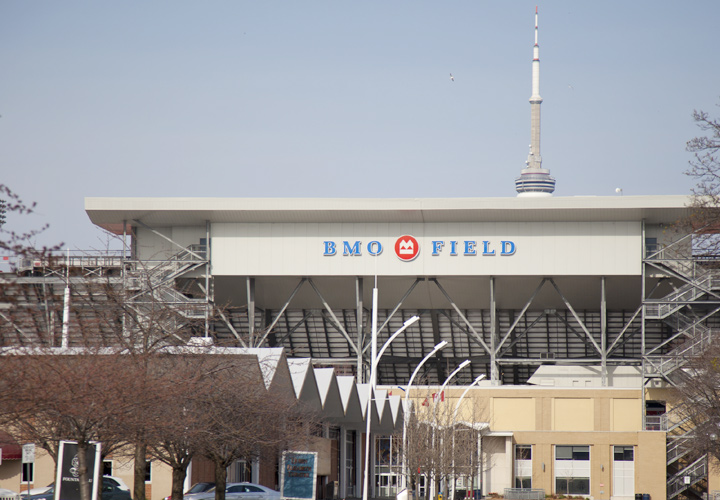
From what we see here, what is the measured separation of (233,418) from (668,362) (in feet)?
153

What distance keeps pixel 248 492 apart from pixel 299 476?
370 inches

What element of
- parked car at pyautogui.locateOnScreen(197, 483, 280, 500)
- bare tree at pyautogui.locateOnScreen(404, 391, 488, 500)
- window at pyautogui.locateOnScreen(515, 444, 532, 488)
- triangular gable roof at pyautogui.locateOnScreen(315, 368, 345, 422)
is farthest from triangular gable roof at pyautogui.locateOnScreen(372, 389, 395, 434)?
parked car at pyautogui.locateOnScreen(197, 483, 280, 500)

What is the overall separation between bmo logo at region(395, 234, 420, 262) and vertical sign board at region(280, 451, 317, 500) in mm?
39036

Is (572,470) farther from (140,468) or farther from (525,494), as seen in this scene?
(140,468)

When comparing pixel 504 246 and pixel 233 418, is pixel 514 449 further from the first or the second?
pixel 233 418

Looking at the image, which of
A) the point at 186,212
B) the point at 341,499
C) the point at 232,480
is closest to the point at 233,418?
the point at 232,480

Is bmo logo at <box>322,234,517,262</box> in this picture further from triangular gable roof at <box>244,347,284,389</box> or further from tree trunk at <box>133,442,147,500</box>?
tree trunk at <box>133,442,147,500</box>

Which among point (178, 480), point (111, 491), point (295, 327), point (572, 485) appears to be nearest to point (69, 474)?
point (178, 480)

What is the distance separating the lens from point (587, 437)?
Result: 75.9 m

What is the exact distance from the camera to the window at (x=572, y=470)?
75250 millimetres

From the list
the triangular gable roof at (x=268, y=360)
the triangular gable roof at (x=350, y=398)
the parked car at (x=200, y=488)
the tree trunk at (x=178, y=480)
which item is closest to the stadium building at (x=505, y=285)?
the triangular gable roof at (x=350, y=398)

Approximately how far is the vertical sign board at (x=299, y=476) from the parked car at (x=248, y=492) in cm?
827

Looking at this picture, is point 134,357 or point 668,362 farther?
point 668,362

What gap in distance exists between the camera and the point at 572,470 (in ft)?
248
